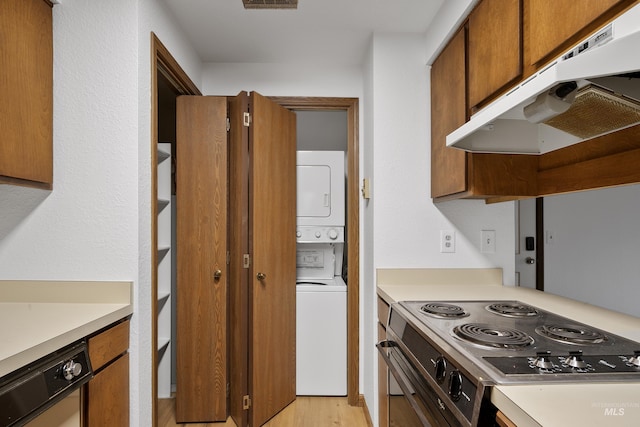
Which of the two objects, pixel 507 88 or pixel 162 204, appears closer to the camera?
pixel 507 88

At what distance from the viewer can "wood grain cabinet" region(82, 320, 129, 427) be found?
121 centimetres

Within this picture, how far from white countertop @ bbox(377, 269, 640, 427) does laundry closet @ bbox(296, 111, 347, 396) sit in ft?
2.22

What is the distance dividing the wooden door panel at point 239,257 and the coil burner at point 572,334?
4.87 feet

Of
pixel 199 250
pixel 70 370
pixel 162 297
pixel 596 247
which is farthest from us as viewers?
pixel 162 297

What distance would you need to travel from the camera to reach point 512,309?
137 cm

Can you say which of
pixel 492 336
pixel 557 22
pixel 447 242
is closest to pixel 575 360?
pixel 492 336

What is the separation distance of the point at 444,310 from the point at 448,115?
3.08 ft

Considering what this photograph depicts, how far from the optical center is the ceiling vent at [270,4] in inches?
68.5

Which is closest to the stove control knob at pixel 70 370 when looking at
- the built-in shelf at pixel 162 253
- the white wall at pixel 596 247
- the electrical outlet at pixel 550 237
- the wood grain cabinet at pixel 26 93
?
the wood grain cabinet at pixel 26 93

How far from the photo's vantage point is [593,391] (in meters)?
0.71

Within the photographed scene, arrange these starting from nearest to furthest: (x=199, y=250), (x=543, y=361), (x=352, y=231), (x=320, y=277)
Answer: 1. (x=543, y=361)
2. (x=199, y=250)
3. (x=352, y=231)
4. (x=320, y=277)

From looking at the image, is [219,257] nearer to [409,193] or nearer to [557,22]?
[409,193]

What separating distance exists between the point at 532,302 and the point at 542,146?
0.65 m

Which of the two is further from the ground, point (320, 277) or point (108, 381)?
point (320, 277)
